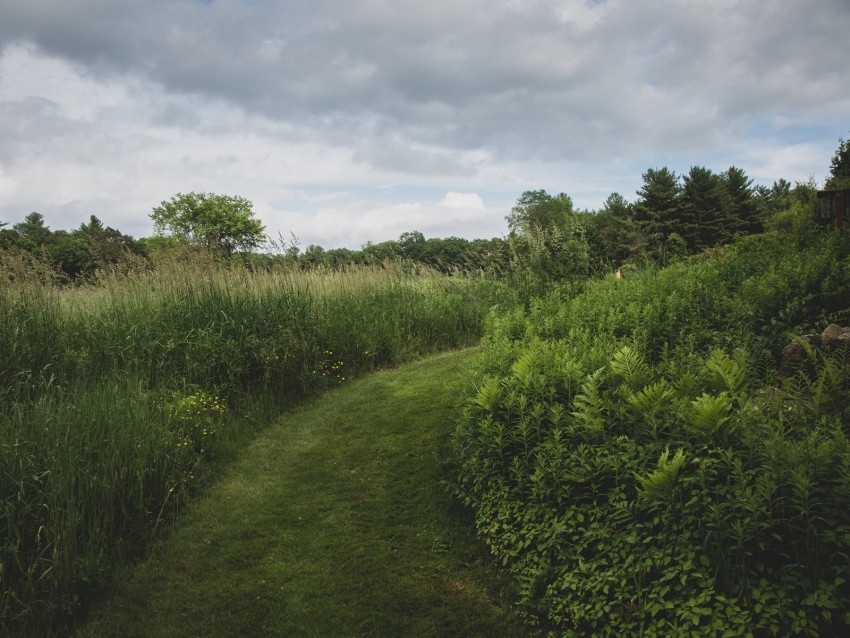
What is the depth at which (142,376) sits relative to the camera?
6.27 meters

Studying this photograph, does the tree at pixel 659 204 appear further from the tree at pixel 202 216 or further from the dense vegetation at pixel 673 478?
the dense vegetation at pixel 673 478

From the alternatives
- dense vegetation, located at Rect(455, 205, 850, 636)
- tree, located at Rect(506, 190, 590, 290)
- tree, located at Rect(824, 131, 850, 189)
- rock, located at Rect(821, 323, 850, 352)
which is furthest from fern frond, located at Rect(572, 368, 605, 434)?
tree, located at Rect(824, 131, 850, 189)

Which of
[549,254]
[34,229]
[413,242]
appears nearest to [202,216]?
[34,229]

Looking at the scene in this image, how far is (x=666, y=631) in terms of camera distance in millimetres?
2553

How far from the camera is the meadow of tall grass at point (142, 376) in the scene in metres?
3.63

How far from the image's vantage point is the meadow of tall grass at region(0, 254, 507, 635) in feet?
11.9

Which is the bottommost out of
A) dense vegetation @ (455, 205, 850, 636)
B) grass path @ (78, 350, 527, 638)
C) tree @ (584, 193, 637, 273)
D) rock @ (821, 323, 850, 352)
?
grass path @ (78, 350, 527, 638)

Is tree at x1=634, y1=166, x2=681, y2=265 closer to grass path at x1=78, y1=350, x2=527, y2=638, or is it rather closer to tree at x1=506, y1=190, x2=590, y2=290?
tree at x1=506, y1=190, x2=590, y2=290

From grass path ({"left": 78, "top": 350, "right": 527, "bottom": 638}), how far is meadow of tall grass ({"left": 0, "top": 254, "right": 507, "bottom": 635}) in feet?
1.22

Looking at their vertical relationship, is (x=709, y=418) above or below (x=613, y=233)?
below

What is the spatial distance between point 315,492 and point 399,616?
1.95 meters

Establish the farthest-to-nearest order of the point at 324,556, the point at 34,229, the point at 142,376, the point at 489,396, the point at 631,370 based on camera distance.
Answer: the point at 34,229 < the point at 142,376 < the point at 489,396 < the point at 324,556 < the point at 631,370

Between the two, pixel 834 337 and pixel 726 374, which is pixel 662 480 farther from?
pixel 834 337

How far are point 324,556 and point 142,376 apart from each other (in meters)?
3.55
